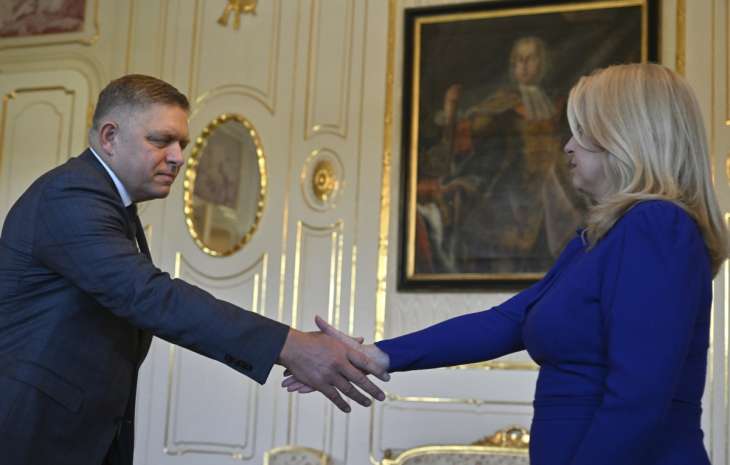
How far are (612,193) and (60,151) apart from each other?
18.2ft

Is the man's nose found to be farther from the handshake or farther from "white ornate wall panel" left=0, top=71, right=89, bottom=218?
"white ornate wall panel" left=0, top=71, right=89, bottom=218

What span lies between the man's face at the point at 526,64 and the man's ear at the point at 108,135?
11.0 feet

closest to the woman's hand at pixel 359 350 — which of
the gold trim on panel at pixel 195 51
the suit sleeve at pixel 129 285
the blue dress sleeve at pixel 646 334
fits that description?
the suit sleeve at pixel 129 285

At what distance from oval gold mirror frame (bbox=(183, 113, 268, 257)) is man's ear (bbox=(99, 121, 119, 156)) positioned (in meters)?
3.26

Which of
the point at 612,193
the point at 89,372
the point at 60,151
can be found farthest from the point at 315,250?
the point at 612,193

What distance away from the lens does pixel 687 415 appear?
7.71 feet

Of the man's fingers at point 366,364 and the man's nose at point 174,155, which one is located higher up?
the man's nose at point 174,155

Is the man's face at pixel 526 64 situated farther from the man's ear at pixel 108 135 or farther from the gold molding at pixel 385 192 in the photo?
the man's ear at pixel 108 135

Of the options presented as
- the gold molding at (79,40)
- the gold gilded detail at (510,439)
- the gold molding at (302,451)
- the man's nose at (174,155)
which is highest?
the gold molding at (79,40)

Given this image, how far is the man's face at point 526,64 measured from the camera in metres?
6.26

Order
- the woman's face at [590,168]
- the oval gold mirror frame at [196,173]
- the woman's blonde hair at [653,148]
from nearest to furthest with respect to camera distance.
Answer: the woman's blonde hair at [653,148] → the woman's face at [590,168] → the oval gold mirror frame at [196,173]

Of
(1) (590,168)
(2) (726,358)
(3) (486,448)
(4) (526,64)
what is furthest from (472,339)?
(4) (526,64)

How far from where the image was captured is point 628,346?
7.33 feet

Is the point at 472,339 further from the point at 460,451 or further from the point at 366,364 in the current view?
the point at 460,451
